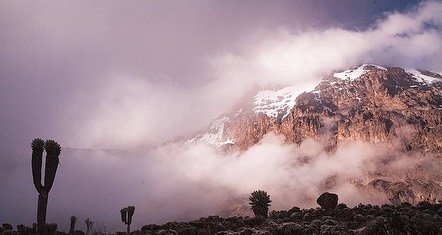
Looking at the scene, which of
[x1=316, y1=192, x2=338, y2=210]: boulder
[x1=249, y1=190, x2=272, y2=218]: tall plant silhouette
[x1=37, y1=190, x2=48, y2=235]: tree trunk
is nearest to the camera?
[x1=37, y1=190, x2=48, y2=235]: tree trunk

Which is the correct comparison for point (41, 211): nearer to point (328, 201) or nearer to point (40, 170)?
point (40, 170)

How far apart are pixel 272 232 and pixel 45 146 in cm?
2328

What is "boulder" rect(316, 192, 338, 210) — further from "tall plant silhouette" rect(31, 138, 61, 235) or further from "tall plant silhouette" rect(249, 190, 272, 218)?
"tall plant silhouette" rect(31, 138, 61, 235)

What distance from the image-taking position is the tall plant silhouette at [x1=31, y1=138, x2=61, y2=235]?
32406 mm

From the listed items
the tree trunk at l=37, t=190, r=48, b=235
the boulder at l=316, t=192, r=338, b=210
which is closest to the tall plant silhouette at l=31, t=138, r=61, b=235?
the tree trunk at l=37, t=190, r=48, b=235

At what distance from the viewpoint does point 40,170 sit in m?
33.9

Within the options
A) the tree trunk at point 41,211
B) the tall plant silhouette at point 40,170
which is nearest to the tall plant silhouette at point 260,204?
the tall plant silhouette at point 40,170

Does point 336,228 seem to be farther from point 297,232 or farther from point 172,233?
point 172,233

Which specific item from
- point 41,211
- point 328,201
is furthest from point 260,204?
point 41,211

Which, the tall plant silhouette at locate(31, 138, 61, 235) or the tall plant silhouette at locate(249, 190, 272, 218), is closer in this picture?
the tall plant silhouette at locate(31, 138, 61, 235)

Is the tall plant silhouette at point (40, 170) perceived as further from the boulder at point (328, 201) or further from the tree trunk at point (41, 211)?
the boulder at point (328, 201)

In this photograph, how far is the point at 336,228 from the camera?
65.6 ft

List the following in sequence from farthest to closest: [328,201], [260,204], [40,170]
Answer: [328,201]
[260,204]
[40,170]

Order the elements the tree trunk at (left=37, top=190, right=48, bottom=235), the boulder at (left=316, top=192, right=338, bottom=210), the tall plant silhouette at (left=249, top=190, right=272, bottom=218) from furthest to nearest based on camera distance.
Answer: the boulder at (left=316, top=192, right=338, bottom=210)
the tall plant silhouette at (left=249, top=190, right=272, bottom=218)
the tree trunk at (left=37, top=190, right=48, bottom=235)
